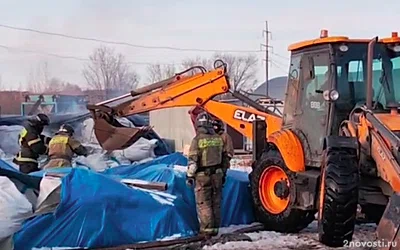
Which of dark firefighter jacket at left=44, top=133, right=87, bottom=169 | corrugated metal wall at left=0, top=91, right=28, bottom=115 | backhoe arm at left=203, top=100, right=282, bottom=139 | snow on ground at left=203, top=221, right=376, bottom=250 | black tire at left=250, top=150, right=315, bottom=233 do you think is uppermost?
corrugated metal wall at left=0, top=91, right=28, bottom=115

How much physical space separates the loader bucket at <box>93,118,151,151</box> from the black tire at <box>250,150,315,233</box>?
289cm

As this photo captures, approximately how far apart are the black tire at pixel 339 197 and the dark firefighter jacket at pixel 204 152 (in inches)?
73.4

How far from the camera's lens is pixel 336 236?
6789mm

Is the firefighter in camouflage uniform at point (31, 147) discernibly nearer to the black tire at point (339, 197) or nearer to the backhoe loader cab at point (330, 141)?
the backhoe loader cab at point (330, 141)

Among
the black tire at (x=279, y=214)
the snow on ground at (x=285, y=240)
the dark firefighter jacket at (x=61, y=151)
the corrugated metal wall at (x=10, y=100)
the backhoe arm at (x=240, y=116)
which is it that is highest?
the corrugated metal wall at (x=10, y=100)

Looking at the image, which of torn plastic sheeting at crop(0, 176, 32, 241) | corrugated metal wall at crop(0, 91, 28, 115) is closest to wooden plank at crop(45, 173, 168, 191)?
torn plastic sheeting at crop(0, 176, 32, 241)

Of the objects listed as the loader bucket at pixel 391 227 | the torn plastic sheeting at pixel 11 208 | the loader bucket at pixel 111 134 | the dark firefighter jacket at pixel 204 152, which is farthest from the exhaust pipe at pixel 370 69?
the loader bucket at pixel 111 134

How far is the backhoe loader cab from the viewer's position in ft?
22.2

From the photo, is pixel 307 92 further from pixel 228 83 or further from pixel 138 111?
pixel 138 111

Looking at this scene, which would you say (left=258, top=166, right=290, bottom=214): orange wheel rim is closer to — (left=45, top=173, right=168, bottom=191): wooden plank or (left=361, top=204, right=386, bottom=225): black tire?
(left=361, top=204, right=386, bottom=225): black tire

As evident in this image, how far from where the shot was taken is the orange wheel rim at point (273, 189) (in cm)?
862

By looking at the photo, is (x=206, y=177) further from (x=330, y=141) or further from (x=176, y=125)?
(x=176, y=125)

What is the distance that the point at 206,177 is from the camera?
27.1 feet

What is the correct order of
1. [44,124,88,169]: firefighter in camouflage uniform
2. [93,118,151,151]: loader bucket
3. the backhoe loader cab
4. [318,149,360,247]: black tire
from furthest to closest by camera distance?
[93,118,151,151]: loader bucket → [44,124,88,169]: firefighter in camouflage uniform → the backhoe loader cab → [318,149,360,247]: black tire
